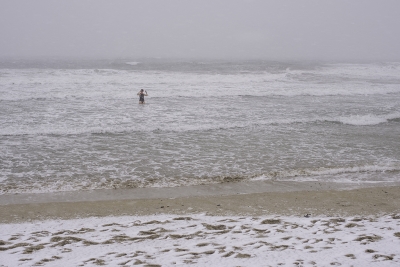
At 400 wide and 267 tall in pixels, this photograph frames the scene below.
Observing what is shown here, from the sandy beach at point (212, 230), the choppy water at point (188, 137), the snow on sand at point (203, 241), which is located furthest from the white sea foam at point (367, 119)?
the snow on sand at point (203, 241)

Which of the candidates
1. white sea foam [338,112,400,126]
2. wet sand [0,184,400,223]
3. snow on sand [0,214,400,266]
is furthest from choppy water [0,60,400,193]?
snow on sand [0,214,400,266]

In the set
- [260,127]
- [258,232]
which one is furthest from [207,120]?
[258,232]

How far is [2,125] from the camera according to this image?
14781 millimetres

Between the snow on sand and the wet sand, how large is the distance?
1.61 ft

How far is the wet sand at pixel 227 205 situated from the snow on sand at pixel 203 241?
492mm

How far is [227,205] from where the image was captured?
743 cm

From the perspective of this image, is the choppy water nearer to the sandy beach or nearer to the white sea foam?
the white sea foam

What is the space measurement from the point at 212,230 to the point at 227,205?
180 cm

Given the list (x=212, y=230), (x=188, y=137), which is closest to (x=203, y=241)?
(x=212, y=230)

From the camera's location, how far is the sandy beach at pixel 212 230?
4.50m

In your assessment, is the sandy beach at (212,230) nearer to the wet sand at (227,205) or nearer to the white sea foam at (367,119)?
the wet sand at (227,205)

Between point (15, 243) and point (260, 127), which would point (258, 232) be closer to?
point (15, 243)

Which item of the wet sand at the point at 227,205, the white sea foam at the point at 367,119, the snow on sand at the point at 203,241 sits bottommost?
the wet sand at the point at 227,205

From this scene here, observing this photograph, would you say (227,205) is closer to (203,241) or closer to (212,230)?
(212,230)
